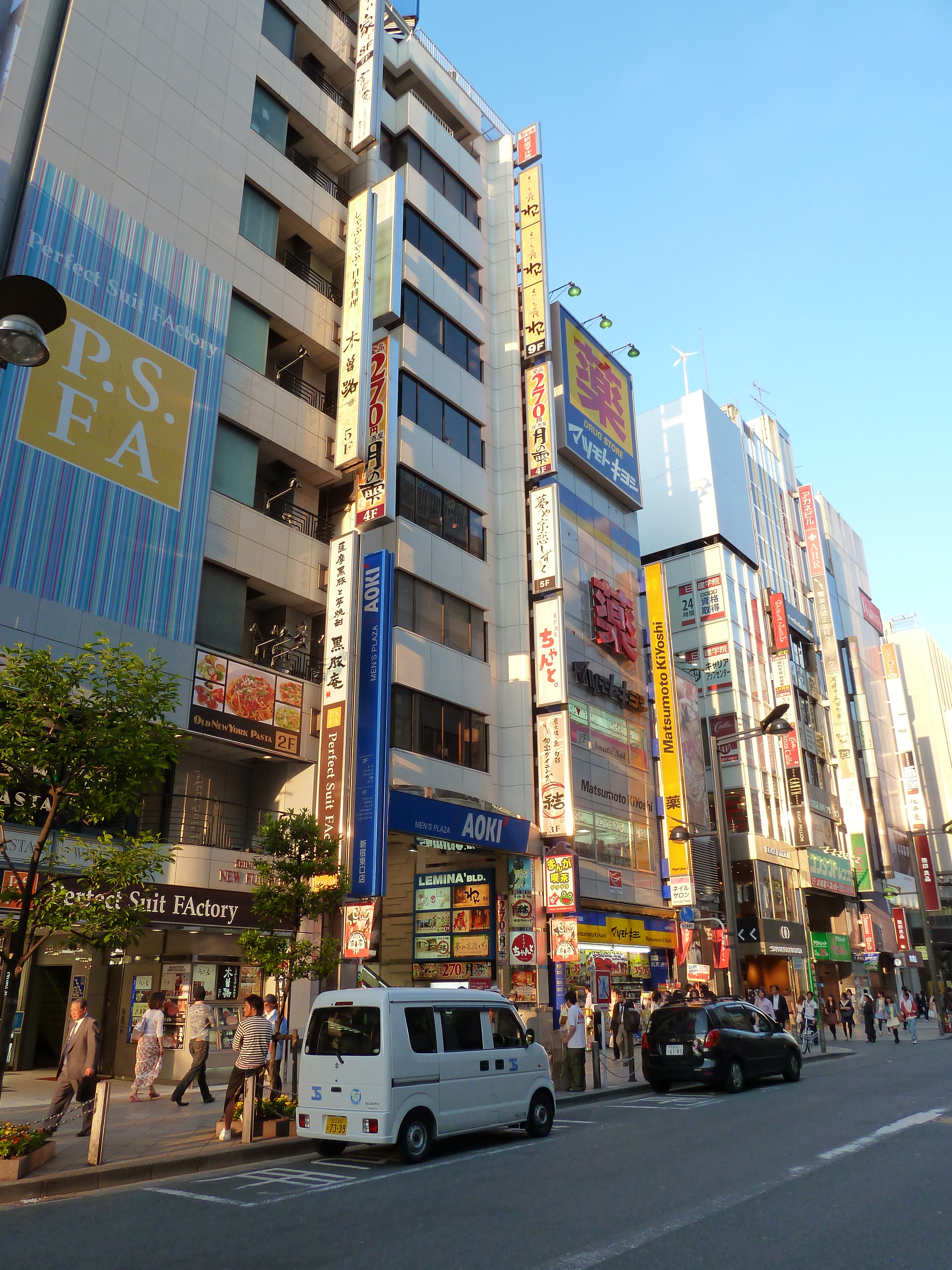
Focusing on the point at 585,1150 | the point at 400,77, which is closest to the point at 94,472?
the point at 585,1150

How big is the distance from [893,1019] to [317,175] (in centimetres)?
3734

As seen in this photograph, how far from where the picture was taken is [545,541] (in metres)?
29.9

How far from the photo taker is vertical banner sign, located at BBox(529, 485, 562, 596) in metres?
29.3

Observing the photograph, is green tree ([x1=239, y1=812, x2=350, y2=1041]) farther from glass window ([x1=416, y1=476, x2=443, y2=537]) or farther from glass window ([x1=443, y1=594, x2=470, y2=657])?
glass window ([x1=416, y1=476, x2=443, y2=537])

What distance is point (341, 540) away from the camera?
76.9 feet

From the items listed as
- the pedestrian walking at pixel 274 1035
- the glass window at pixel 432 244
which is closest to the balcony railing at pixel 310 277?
the glass window at pixel 432 244

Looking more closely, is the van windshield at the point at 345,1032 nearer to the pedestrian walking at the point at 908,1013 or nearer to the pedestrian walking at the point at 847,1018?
the pedestrian walking at the point at 847,1018

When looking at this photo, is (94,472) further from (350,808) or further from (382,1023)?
(382,1023)

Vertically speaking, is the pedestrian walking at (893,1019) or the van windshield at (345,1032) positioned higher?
the van windshield at (345,1032)

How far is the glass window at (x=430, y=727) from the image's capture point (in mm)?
25516

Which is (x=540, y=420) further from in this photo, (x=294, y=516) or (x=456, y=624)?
(x=294, y=516)

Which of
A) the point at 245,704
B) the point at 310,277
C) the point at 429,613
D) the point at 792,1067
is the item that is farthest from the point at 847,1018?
the point at 310,277

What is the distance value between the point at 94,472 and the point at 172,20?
13497 millimetres

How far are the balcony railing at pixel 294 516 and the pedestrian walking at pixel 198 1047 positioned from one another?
1234 cm
